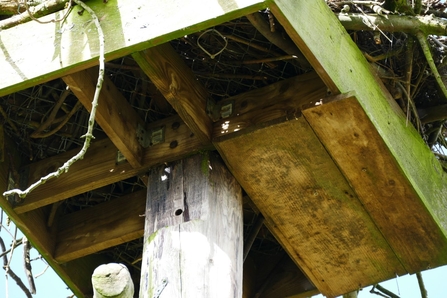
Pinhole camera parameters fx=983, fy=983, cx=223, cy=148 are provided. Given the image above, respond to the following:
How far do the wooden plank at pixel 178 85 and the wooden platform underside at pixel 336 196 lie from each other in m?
0.11

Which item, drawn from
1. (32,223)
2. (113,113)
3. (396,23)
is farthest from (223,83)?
(32,223)

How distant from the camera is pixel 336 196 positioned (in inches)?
133

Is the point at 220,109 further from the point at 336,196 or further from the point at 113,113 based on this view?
the point at 336,196

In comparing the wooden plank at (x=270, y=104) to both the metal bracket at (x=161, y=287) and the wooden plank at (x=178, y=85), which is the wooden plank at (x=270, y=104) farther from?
the metal bracket at (x=161, y=287)

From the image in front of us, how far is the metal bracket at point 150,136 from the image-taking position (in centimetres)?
342

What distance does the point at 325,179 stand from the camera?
131 inches

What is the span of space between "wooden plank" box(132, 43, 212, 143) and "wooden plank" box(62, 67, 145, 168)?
0.72ft

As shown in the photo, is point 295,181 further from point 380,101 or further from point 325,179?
point 380,101

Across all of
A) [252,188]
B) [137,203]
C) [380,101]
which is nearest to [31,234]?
[137,203]

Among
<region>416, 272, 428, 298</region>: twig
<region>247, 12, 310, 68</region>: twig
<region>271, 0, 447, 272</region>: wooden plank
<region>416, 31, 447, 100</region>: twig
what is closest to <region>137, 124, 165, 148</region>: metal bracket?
<region>247, 12, 310, 68</region>: twig

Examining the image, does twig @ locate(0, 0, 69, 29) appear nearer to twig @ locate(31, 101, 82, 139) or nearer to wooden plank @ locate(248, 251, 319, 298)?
twig @ locate(31, 101, 82, 139)

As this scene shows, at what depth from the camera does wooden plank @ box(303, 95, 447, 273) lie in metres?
3.08

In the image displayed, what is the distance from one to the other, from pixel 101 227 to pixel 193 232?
0.69 metres

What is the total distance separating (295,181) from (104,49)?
83cm
